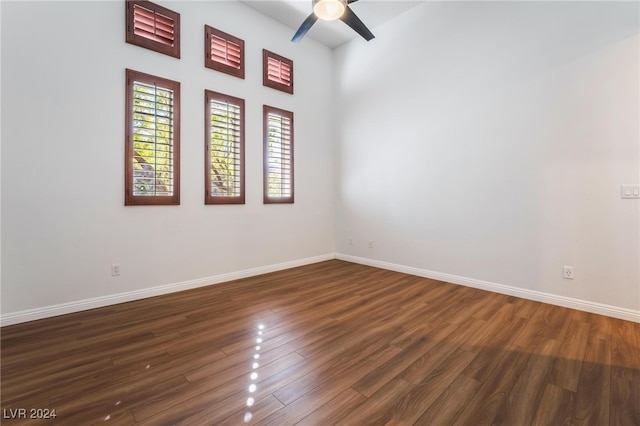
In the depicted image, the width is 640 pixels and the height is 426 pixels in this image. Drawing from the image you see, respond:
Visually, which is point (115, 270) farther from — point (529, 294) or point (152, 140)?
point (529, 294)

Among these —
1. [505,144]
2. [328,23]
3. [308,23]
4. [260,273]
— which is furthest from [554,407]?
[328,23]

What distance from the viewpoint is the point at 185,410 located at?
1402mm

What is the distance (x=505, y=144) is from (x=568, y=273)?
1507 mm

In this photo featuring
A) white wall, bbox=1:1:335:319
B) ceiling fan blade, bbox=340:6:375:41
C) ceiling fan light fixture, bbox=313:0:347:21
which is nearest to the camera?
white wall, bbox=1:1:335:319

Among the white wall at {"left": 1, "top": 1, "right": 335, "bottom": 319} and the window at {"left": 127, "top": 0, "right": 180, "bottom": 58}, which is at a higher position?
the window at {"left": 127, "top": 0, "right": 180, "bottom": 58}

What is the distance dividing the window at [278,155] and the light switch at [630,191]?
3.79m

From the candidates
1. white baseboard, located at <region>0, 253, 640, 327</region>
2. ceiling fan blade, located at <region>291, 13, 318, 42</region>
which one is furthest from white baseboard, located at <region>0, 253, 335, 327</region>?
ceiling fan blade, located at <region>291, 13, 318, 42</region>

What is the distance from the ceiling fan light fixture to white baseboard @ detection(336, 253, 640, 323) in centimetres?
332

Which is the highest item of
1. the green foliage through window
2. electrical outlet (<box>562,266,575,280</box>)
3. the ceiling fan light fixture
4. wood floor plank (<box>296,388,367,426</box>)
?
the ceiling fan light fixture

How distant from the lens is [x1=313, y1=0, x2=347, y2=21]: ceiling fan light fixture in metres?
2.64

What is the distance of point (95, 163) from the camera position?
2.73 m

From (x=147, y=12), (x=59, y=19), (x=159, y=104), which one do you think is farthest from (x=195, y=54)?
(x=59, y=19)

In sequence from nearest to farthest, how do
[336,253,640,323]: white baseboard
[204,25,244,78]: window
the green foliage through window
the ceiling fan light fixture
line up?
[336,253,640,323]: white baseboard, the ceiling fan light fixture, the green foliage through window, [204,25,244,78]: window

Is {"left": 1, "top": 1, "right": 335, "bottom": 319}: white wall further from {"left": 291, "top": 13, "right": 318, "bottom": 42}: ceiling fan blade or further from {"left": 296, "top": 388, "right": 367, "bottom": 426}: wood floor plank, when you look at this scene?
{"left": 296, "top": 388, "right": 367, "bottom": 426}: wood floor plank
